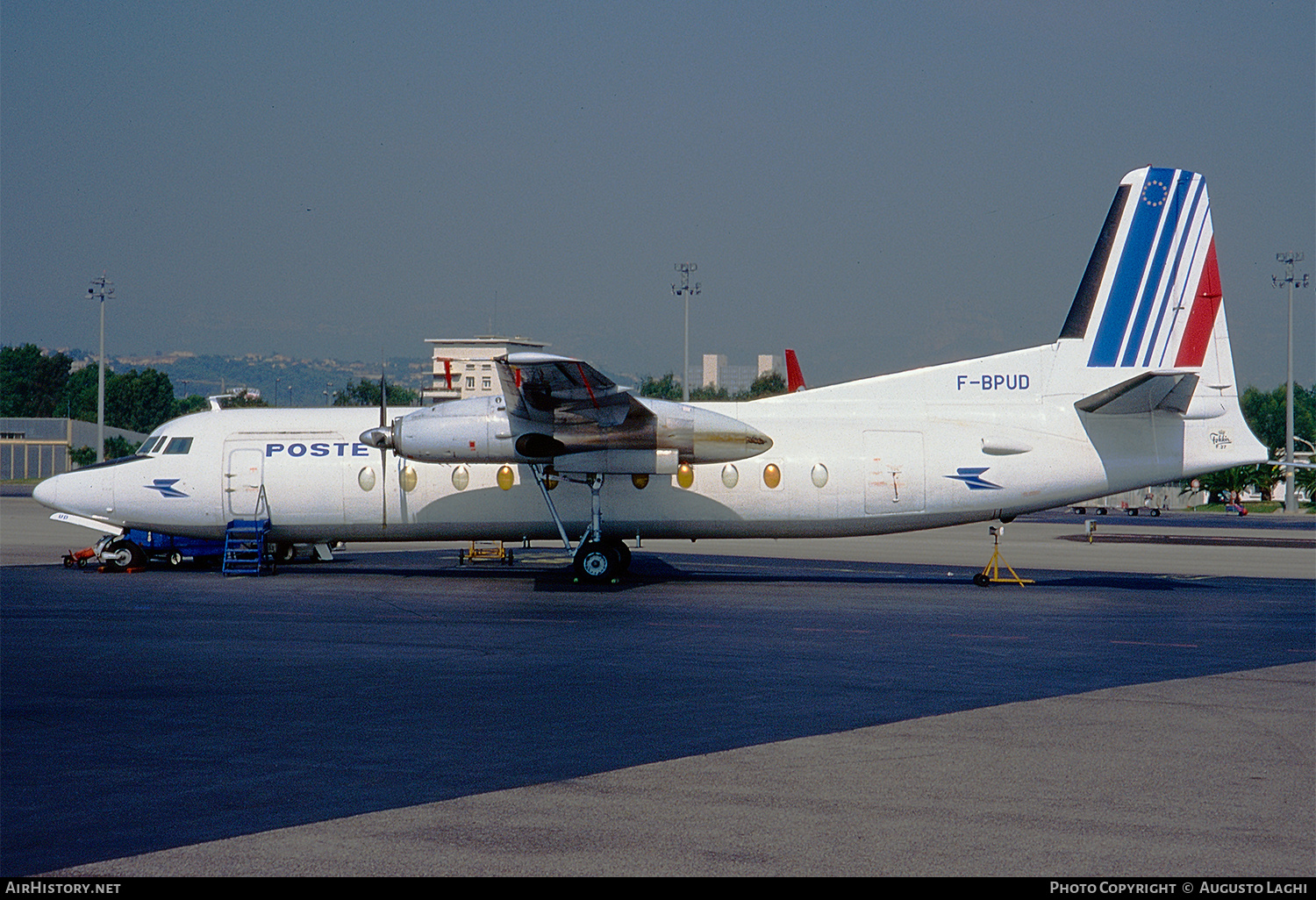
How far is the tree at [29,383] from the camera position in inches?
5266

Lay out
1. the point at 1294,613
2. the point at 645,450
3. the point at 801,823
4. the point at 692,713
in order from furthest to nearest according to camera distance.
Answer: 1. the point at 645,450
2. the point at 1294,613
3. the point at 692,713
4. the point at 801,823

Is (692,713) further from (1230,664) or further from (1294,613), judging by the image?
(1294,613)

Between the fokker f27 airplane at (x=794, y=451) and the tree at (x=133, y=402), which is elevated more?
the tree at (x=133, y=402)

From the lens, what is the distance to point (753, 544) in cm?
3272

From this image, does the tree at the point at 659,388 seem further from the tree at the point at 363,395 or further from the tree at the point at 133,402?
the tree at the point at 133,402

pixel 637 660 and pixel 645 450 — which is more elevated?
pixel 645 450

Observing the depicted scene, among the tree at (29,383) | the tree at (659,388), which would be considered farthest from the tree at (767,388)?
the tree at (29,383)

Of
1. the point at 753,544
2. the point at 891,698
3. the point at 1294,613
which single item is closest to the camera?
the point at 891,698

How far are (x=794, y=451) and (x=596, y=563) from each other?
14.0 feet

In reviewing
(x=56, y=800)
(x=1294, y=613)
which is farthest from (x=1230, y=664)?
(x=56, y=800)

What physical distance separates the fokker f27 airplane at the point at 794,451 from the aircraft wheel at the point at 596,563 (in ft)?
0.12
